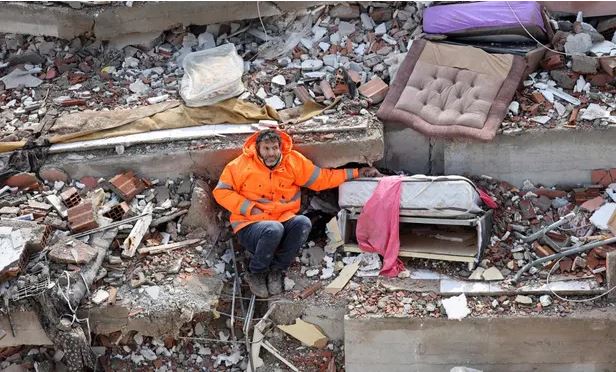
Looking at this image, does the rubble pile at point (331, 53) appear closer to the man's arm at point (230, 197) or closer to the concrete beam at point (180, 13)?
the concrete beam at point (180, 13)

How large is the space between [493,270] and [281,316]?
1986mm

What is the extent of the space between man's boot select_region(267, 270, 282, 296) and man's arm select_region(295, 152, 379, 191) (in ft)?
2.88

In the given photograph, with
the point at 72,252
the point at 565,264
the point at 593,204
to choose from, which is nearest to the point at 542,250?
the point at 565,264

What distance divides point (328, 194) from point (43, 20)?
3843 mm

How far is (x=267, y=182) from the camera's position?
295 inches

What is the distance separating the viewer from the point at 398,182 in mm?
7477

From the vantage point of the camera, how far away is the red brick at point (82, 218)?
755 centimetres

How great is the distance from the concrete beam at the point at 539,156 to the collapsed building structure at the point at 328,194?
20mm

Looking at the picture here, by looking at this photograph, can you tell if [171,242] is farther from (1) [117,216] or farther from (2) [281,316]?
(2) [281,316]

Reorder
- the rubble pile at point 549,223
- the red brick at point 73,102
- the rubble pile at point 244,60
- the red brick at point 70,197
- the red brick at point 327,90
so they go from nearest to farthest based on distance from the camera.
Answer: the rubble pile at point 549,223
the red brick at point 70,197
the red brick at point 327,90
the rubble pile at point 244,60
the red brick at point 73,102

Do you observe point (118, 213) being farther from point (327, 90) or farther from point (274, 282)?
point (327, 90)

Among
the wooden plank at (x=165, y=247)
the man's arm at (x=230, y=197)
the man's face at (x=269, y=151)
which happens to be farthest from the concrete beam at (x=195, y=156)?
the wooden plank at (x=165, y=247)

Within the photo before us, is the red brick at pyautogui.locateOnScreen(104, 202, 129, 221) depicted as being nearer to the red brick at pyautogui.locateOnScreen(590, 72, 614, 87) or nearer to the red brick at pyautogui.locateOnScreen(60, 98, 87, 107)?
the red brick at pyautogui.locateOnScreen(60, 98, 87, 107)

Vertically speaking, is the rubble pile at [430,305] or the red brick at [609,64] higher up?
the red brick at [609,64]
